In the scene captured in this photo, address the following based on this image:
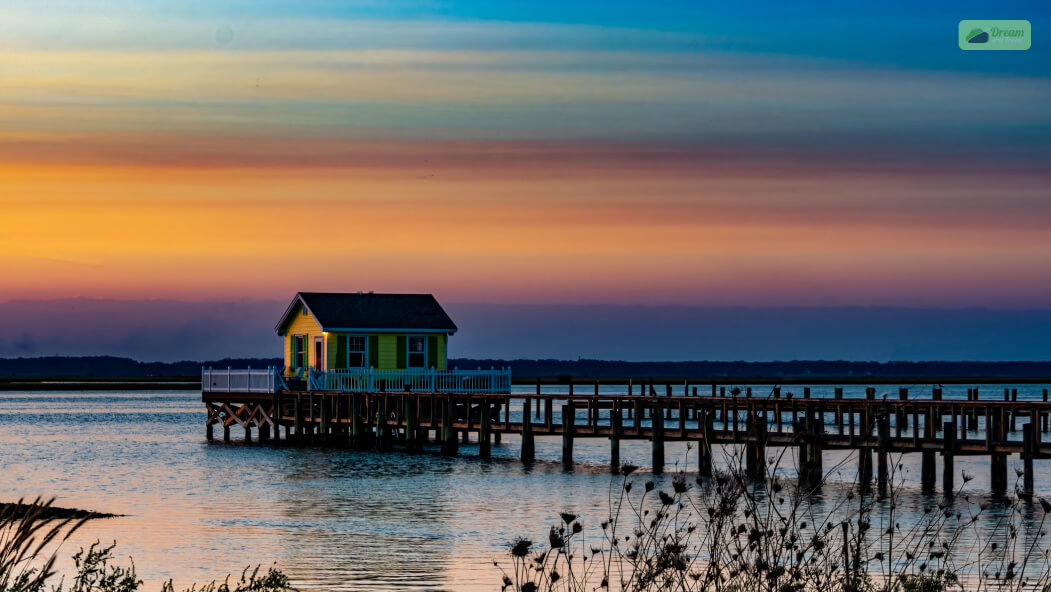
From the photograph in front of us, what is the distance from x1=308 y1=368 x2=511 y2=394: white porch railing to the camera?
52.5m

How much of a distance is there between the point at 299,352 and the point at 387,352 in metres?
4.92

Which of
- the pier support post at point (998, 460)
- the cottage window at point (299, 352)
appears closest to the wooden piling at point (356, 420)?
the cottage window at point (299, 352)

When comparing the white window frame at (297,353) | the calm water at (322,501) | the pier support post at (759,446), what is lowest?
the calm water at (322,501)

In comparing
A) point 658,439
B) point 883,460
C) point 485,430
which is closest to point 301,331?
point 485,430

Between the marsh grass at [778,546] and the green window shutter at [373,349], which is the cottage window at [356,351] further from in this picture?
the marsh grass at [778,546]

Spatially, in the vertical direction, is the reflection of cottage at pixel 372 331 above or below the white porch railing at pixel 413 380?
above

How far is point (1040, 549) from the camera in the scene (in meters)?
21.6

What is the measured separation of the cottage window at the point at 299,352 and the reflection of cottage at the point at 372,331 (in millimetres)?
624

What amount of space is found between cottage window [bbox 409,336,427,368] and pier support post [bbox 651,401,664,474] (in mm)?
17709

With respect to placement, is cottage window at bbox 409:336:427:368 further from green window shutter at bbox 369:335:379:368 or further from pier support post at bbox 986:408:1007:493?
pier support post at bbox 986:408:1007:493

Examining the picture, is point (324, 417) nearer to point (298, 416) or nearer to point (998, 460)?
point (298, 416)

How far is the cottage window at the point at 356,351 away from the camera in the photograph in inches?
2124

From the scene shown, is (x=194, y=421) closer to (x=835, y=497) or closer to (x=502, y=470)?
(x=502, y=470)

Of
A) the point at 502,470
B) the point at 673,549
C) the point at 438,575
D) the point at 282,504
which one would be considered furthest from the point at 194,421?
the point at 673,549
